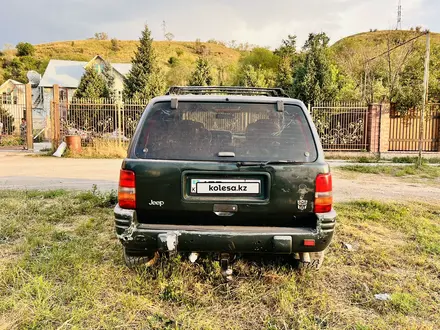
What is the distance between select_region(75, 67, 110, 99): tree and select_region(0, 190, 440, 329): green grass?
67.9 ft

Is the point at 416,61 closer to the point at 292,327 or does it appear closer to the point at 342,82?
the point at 342,82

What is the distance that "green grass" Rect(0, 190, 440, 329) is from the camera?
9.08ft

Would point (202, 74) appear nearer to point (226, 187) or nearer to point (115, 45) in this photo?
point (226, 187)

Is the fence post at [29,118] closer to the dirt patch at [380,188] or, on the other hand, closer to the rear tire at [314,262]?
the dirt patch at [380,188]

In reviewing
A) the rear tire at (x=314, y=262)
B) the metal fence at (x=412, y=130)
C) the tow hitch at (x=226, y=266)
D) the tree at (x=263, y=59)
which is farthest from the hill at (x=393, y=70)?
the tow hitch at (x=226, y=266)

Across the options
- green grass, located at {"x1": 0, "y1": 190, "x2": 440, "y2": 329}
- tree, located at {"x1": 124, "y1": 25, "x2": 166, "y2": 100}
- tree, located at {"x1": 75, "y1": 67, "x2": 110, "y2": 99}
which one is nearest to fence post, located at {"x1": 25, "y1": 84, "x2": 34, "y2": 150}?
tree, located at {"x1": 75, "y1": 67, "x2": 110, "y2": 99}

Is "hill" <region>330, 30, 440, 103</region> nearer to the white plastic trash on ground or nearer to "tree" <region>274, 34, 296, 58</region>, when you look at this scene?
"tree" <region>274, 34, 296, 58</region>

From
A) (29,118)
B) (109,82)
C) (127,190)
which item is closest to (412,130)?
(127,190)

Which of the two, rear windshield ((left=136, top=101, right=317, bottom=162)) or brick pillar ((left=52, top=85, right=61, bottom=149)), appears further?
brick pillar ((left=52, top=85, right=61, bottom=149))

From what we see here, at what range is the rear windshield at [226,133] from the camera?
119 inches

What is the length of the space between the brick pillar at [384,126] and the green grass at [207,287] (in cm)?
1298

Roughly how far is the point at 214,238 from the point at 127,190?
2.71 ft

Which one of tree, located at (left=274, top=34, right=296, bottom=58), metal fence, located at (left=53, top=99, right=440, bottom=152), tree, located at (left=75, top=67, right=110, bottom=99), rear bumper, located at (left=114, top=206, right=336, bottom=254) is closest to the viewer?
rear bumper, located at (left=114, top=206, right=336, bottom=254)

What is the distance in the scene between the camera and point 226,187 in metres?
2.99
